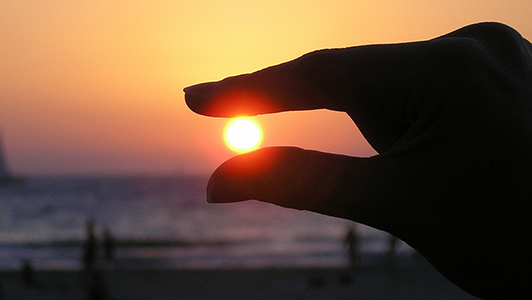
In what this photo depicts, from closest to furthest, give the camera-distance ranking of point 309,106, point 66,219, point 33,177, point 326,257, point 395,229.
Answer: point 395,229 < point 309,106 < point 326,257 < point 66,219 < point 33,177

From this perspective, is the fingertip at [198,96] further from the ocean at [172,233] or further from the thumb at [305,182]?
the ocean at [172,233]

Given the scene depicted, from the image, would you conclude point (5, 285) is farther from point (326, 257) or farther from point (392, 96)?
point (392, 96)

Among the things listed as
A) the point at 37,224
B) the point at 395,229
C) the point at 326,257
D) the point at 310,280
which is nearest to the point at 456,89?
the point at 395,229

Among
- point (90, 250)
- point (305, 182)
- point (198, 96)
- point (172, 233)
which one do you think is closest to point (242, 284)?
point (90, 250)

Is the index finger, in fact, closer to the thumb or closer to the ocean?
the thumb

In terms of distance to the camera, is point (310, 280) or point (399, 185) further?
point (310, 280)
